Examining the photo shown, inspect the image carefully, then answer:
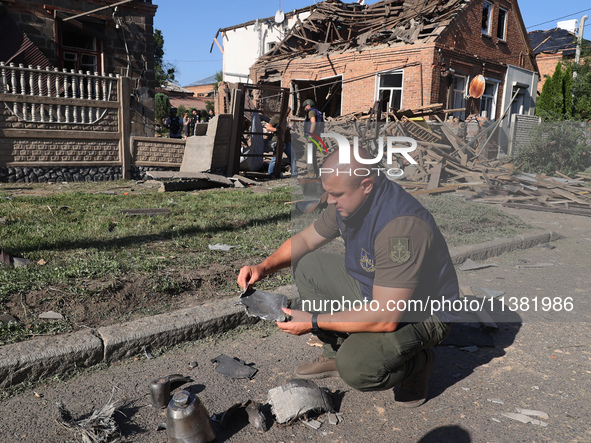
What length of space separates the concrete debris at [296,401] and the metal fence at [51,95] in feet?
28.5

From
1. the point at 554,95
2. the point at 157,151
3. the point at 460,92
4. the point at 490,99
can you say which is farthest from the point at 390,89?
the point at 157,151

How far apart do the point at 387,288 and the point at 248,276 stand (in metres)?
0.92

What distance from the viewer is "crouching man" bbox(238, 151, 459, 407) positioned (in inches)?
80.7

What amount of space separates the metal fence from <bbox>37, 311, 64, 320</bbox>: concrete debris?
7268mm

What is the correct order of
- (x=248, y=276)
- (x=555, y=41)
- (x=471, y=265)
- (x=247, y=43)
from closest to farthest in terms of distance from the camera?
1. (x=248, y=276)
2. (x=471, y=265)
3. (x=555, y=41)
4. (x=247, y=43)

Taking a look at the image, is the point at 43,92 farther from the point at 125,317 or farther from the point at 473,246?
the point at 473,246

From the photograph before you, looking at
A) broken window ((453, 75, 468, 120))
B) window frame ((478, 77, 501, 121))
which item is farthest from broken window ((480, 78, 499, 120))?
broken window ((453, 75, 468, 120))

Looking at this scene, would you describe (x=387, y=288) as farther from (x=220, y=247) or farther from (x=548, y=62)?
(x=548, y=62)

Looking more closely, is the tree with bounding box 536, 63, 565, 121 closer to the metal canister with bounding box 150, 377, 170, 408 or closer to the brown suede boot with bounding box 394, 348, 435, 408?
the brown suede boot with bounding box 394, 348, 435, 408

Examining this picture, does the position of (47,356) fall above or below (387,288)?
below

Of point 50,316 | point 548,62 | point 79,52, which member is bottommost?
point 50,316

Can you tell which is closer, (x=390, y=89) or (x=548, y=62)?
(x=390, y=89)

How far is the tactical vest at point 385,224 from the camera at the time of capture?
2.13 m

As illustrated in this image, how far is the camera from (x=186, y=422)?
1.94m
